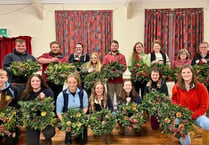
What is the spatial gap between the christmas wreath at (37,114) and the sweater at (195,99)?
6.46ft

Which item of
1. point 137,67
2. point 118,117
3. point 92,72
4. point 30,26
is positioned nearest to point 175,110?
point 118,117

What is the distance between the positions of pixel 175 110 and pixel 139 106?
24.3 inches

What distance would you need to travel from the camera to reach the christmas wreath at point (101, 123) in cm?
300

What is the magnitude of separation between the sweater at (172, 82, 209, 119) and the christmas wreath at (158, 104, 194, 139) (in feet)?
0.70

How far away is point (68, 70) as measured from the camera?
12.8ft

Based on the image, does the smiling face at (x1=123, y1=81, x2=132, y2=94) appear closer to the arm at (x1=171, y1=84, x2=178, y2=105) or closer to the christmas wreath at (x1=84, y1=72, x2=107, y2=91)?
the christmas wreath at (x1=84, y1=72, x2=107, y2=91)

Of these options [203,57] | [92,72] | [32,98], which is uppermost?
[203,57]

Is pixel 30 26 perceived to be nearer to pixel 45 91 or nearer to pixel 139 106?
pixel 45 91

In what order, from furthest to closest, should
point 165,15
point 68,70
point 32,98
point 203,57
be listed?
point 165,15 < point 203,57 < point 68,70 < point 32,98

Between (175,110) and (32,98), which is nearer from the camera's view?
(175,110)

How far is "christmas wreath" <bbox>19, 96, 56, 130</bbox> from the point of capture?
2.80 metres

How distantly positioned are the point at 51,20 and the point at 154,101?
4534 mm

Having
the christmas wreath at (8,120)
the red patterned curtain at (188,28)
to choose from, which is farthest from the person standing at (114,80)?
the red patterned curtain at (188,28)

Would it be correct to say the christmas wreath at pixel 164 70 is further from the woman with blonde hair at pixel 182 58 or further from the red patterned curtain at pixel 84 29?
the red patterned curtain at pixel 84 29
